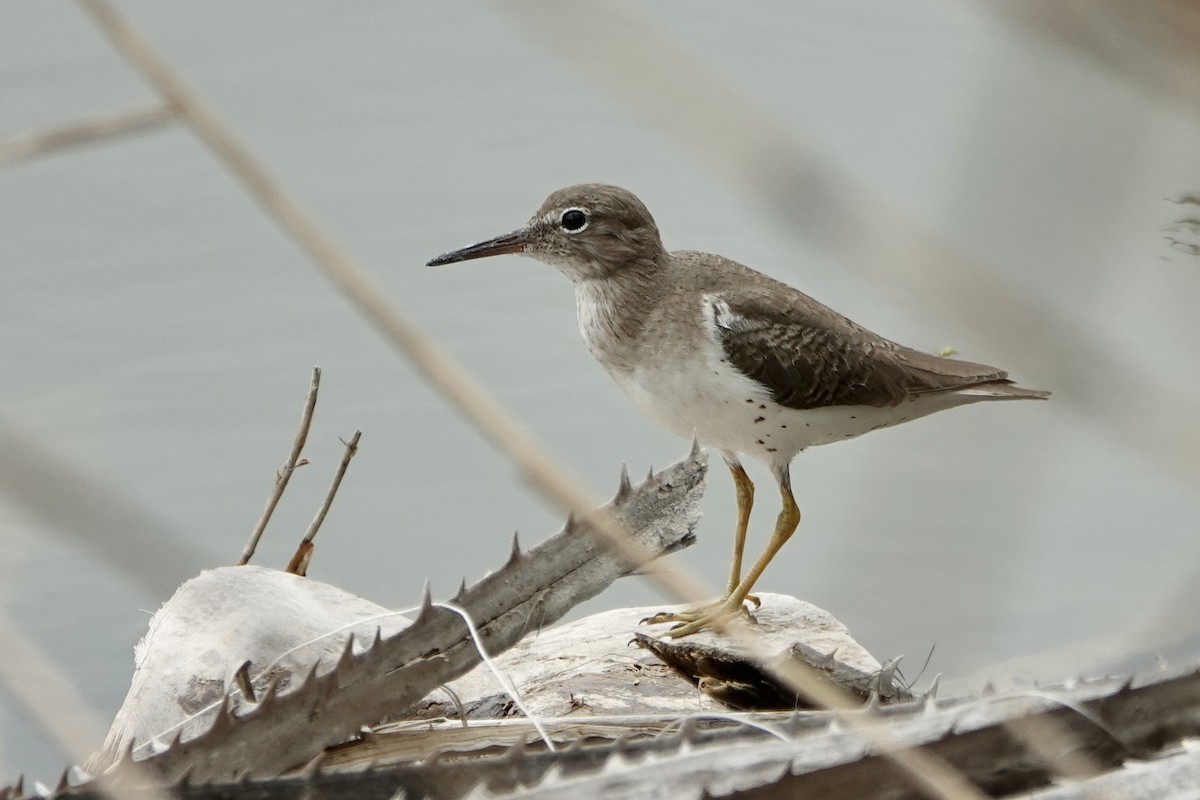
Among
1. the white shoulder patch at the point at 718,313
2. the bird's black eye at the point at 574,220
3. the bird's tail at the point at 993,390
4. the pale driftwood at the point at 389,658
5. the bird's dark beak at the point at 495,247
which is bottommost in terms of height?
the pale driftwood at the point at 389,658

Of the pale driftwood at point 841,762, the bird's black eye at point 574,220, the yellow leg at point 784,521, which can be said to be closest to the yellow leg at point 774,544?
the yellow leg at point 784,521

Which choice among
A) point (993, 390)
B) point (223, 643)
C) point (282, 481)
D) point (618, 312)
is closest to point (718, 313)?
point (618, 312)

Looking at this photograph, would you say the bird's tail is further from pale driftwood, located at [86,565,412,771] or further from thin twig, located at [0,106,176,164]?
thin twig, located at [0,106,176,164]

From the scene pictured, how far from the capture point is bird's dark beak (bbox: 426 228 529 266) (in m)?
4.45

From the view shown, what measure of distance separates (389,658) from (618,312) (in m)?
2.09

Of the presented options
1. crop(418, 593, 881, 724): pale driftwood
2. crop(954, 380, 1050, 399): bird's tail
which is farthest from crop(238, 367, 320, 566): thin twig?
crop(954, 380, 1050, 399): bird's tail

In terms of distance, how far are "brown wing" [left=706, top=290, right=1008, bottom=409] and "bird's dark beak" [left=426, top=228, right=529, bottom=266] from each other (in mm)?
613

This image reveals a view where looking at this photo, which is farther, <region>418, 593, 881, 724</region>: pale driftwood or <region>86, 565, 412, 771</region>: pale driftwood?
<region>418, 593, 881, 724</region>: pale driftwood

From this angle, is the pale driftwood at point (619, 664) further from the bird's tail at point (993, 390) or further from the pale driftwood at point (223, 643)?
the bird's tail at point (993, 390)

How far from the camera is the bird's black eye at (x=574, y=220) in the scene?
4434mm

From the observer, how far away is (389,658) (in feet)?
7.92

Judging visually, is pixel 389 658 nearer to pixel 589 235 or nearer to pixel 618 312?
pixel 618 312

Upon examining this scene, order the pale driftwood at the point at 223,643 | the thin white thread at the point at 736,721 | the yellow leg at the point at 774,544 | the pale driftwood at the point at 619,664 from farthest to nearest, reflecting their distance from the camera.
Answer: the yellow leg at the point at 774,544 → the pale driftwood at the point at 619,664 → the pale driftwood at the point at 223,643 → the thin white thread at the point at 736,721

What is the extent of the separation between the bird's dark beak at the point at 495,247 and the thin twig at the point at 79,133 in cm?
352
